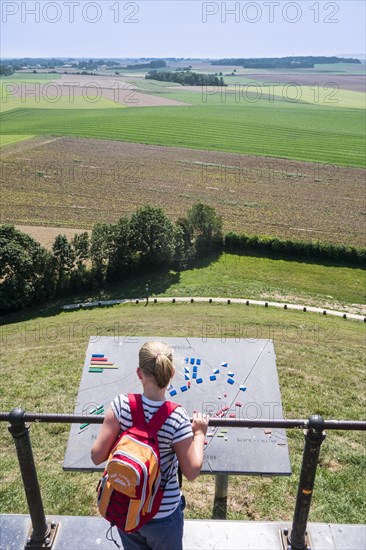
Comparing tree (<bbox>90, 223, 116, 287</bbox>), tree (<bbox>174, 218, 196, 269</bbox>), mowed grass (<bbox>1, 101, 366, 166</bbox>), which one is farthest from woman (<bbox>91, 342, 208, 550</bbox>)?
mowed grass (<bbox>1, 101, 366, 166</bbox>)

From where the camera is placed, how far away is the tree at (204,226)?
42.0m

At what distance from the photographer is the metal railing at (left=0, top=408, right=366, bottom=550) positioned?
389 centimetres

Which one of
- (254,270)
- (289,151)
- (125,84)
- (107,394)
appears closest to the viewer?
(107,394)

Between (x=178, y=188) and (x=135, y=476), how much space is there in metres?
59.6

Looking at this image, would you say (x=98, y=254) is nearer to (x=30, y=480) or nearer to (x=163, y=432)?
(x=30, y=480)

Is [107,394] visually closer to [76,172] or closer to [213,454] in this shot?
[213,454]

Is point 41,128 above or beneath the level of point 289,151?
above

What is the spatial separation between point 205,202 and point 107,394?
47.7m

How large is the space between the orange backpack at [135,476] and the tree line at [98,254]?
100 ft

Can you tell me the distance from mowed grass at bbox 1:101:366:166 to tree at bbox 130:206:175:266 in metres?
48.2

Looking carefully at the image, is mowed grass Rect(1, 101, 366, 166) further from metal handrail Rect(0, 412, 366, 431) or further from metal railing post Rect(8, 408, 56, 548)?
metal railing post Rect(8, 408, 56, 548)

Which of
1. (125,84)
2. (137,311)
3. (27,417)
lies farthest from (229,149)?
(125,84)

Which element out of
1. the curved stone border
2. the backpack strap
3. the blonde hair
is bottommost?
the curved stone border

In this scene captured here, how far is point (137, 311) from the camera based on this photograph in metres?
28.8
